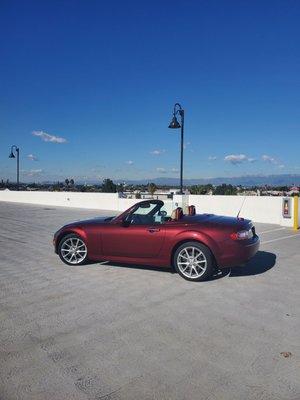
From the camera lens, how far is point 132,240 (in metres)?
7.40

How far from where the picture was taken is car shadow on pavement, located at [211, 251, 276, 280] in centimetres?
743

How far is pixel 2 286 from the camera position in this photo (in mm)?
6531

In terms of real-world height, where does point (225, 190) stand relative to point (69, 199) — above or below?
above

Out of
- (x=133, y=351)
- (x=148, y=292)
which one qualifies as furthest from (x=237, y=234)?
(x=133, y=351)

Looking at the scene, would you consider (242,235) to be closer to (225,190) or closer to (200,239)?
(200,239)

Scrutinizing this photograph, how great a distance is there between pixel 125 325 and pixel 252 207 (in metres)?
14.2

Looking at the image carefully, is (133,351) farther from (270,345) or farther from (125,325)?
(270,345)

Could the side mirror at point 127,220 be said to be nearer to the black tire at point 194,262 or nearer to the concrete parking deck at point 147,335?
the concrete parking deck at point 147,335

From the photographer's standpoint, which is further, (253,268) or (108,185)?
(108,185)

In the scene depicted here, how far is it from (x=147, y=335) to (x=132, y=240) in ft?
9.98

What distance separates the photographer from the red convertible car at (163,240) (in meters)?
6.76

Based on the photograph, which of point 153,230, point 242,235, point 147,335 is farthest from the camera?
point 153,230

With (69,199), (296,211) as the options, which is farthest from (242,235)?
(69,199)

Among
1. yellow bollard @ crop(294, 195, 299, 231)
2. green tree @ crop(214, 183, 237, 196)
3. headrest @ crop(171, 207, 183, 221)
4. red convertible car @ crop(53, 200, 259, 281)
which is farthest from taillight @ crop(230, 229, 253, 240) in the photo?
green tree @ crop(214, 183, 237, 196)
